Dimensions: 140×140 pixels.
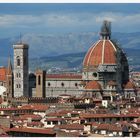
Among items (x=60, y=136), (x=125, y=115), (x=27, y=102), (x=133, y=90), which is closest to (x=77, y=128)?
(x=60, y=136)

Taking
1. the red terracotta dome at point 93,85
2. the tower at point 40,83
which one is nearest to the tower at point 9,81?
the tower at point 40,83

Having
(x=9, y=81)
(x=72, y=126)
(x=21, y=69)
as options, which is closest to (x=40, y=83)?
(x=21, y=69)

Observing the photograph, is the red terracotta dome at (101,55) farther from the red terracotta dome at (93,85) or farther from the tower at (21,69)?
the tower at (21,69)

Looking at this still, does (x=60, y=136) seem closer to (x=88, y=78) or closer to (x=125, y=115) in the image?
(x=125, y=115)

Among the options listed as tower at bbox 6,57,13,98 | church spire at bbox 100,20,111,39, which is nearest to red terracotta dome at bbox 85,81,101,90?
tower at bbox 6,57,13,98

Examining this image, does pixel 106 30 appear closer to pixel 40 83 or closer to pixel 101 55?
pixel 101 55

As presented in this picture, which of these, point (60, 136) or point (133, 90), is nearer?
point (60, 136)
